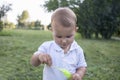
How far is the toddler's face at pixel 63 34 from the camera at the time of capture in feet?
7.85

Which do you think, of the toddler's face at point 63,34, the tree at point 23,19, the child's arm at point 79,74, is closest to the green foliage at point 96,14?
the child's arm at point 79,74

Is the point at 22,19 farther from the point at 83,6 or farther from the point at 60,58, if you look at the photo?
the point at 60,58

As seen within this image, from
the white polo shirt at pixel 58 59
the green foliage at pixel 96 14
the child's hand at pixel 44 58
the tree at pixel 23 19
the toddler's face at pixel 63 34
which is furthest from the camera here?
the tree at pixel 23 19

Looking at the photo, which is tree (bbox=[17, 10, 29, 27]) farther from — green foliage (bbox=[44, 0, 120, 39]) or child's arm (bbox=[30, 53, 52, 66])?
Result: child's arm (bbox=[30, 53, 52, 66])

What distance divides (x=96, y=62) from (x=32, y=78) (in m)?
2.91

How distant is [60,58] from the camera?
98.9 inches

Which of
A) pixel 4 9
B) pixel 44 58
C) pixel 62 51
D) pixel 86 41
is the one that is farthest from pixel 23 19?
pixel 44 58

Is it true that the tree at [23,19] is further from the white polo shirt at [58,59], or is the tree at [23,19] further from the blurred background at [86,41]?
the white polo shirt at [58,59]

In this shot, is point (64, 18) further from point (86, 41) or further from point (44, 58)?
point (86, 41)

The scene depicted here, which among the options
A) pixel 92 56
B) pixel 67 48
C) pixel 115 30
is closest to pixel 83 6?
pixel 115 30

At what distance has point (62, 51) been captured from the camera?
8.26 feet

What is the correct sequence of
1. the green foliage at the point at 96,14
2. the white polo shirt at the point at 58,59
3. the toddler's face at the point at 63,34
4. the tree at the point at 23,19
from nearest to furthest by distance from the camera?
the toddler's face at the point at 63,34
the white polo shirt at the point at 58,59
the green foliage at the point at 96,14
the tree at the point at 23,19

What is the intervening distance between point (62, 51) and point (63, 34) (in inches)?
7.4

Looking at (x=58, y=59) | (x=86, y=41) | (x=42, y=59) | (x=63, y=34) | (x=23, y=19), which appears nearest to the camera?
Answer: (x=42, y=59)
